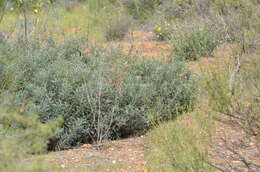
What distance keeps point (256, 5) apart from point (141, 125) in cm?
187

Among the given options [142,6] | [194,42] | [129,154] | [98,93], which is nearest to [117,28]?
[142,6]

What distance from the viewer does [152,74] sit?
19.2ft

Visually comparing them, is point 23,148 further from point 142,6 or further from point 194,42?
point 142,6

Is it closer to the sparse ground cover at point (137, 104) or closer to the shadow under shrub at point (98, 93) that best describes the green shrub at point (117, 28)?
the sparse ground cover at point (137, 104)

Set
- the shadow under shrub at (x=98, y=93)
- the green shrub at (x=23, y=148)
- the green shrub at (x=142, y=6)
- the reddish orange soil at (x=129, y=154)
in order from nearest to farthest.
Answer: the green shrub at (x=23, y=148)
the reddish orange soil at (x=129, y=154)
the shadow under shrub at (x=98, y=93)
the green shrub at (x=142, y=6)

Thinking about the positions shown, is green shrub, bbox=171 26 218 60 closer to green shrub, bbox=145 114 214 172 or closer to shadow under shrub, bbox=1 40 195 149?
shadow under shrub, bbox=1 40 195 149

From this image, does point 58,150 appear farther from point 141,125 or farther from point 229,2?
point 229,2

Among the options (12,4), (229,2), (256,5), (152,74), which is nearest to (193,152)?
(256,5)

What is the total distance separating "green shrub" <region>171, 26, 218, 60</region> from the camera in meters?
8.33

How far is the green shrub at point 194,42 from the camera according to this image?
833 cm

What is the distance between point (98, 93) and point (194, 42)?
4.08 meters

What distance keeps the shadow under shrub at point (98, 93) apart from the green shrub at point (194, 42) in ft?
7.44

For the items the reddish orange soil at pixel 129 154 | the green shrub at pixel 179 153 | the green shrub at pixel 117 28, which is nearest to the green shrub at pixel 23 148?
the green shrub at pixel 179 153

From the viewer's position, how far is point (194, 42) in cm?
871
